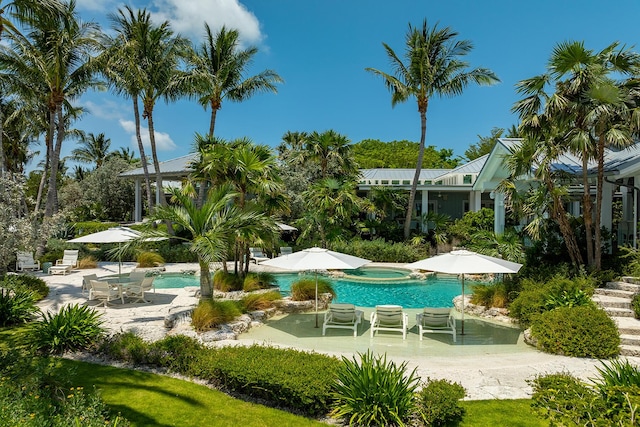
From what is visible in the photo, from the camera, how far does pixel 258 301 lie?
40.6 ft

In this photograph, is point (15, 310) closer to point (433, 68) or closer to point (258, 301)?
point (258, 301)

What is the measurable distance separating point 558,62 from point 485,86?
42.3 feet

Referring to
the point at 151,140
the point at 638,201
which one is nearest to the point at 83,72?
the point at 151,140

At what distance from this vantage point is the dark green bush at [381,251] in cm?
2395

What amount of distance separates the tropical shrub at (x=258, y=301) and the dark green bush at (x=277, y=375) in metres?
4.55

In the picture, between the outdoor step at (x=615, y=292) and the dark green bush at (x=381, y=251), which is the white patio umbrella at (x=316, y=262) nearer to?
the outdoor step at (x=615, y=292)

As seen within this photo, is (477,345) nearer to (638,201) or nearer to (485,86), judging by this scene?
(638,201)

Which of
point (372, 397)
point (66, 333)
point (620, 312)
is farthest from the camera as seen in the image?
point (620, 312)

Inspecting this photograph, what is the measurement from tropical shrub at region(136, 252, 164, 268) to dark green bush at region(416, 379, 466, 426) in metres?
18.6

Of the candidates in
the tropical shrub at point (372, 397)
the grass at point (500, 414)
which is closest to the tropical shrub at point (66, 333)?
the tropical shrub at point (372, 397)

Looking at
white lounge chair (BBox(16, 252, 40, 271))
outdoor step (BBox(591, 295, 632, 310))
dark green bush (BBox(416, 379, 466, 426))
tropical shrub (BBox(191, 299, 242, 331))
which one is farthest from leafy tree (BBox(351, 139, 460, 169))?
dark green bush (BBox(416, 379, 466, 426))

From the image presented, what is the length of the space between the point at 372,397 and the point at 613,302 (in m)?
8.82

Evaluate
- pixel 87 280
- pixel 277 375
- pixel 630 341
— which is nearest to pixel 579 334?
pixel 630 341

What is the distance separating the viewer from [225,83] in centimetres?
2627
